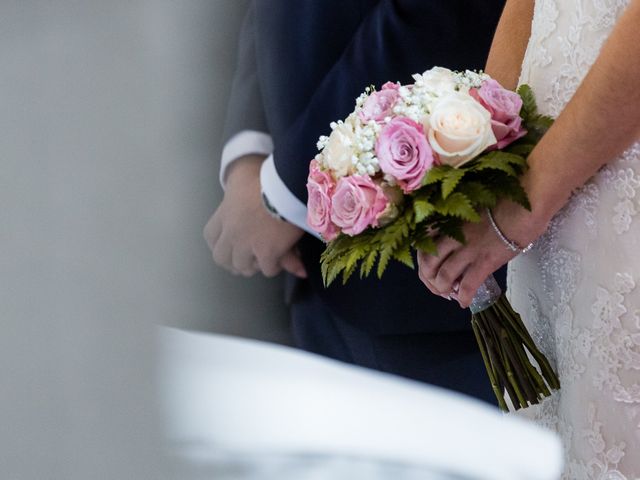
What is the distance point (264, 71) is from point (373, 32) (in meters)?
0.28

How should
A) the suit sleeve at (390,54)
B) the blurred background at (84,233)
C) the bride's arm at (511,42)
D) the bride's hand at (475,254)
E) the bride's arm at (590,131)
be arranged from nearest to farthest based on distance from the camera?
the blurred background at (84,233), the bride's arm at (590,131), the bride's hand at (475,254), the bride's arm at (511,42), the suit sleeve at (390,54)

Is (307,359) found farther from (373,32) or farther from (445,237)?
(373,32)

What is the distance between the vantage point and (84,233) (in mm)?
208

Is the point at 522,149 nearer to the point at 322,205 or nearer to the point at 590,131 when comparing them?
the point at 590,131

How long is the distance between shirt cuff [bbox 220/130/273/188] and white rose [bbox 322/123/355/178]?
582 millimetres

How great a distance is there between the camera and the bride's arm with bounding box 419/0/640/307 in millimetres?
757

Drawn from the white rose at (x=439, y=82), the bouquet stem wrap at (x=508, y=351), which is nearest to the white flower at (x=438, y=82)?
the white rose at (x=439, y=82)

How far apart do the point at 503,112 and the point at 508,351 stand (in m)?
0.30

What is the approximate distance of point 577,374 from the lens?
0.88 meters

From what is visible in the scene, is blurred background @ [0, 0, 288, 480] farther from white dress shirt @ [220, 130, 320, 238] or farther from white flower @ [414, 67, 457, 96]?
white dress shirt @ [220, 130, 320, 238]

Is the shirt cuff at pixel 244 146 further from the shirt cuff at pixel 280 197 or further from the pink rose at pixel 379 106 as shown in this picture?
the pink rose at pixel 379 106

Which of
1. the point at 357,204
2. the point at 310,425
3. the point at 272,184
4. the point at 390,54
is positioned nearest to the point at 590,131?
the point at 357,204

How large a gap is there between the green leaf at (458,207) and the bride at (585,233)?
3.3 inches

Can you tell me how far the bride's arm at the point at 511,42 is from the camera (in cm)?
105
